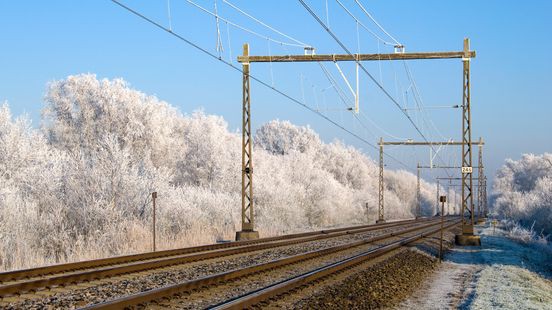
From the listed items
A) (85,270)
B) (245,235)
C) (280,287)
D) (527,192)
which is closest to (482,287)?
(280,287)

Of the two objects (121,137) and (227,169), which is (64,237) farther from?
(121,137)

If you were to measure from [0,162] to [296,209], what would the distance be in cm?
2047

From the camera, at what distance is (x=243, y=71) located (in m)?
27.8

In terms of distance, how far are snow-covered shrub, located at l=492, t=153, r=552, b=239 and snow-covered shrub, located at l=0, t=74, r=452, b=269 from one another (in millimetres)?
17366

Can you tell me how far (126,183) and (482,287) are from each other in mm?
18339

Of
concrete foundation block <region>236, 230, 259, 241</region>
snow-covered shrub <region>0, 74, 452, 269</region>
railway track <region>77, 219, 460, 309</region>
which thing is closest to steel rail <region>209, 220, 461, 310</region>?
railway track <region>77, 219, 460, 309</region>

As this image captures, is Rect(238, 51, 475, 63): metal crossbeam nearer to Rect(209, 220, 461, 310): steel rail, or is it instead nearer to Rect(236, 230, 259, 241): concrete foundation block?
Rect(236, 230, 259, 241): concrete foundation block

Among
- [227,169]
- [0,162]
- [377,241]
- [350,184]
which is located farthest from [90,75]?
[350,184]

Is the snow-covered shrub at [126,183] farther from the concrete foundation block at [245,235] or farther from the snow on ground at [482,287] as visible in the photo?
the snow on ground at [482,287]

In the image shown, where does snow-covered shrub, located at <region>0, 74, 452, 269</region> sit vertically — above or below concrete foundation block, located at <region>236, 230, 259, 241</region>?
above

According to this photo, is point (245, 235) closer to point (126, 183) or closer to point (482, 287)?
point (126, 183)

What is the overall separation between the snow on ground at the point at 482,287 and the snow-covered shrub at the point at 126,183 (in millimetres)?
9917

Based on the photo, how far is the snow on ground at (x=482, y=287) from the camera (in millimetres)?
12031

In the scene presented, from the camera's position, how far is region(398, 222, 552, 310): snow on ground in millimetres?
12031
